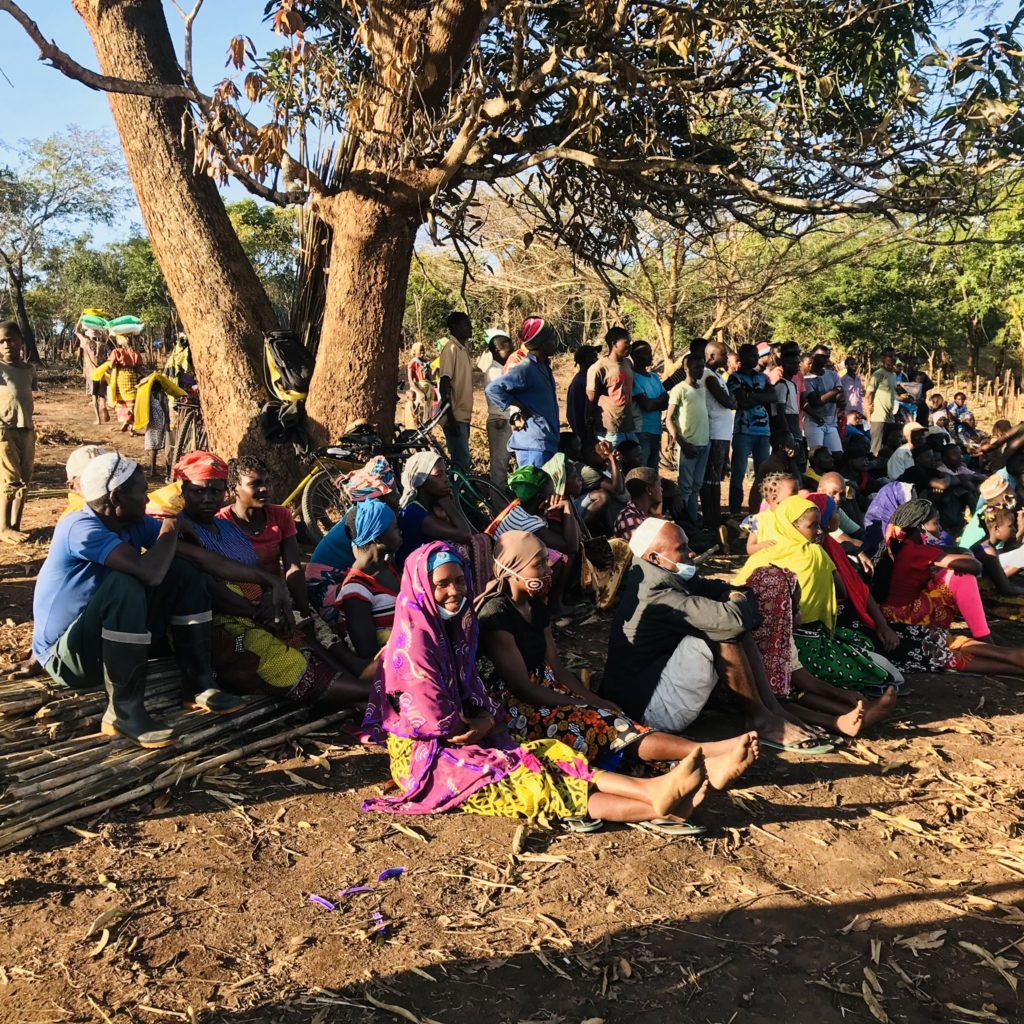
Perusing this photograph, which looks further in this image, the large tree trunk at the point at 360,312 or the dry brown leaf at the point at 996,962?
the large tree trunk at the point at 360,312

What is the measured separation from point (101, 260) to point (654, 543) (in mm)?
29909

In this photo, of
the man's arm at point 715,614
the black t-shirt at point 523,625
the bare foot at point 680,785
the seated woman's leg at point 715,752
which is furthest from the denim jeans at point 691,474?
the bare foot at point 680,785

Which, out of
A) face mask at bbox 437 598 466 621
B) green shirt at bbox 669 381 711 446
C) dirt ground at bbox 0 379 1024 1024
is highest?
green shirt at bbox 669 381 711 446

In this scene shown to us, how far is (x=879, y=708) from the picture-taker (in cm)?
471

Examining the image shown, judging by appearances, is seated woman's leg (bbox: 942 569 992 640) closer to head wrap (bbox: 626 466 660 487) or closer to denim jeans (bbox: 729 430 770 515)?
head wrap (bbox: 626 466 660 487)

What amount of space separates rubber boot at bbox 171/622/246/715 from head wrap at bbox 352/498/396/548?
89cm

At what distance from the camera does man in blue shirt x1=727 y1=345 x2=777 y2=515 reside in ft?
30.8

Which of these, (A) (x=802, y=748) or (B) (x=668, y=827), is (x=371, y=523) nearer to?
(B) (x=668, y=827)

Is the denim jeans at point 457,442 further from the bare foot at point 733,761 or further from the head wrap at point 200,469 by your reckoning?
the bare foot at point 733,761

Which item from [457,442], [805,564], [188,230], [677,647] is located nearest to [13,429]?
[188,230]

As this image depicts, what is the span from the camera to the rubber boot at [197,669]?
4277 millimetres

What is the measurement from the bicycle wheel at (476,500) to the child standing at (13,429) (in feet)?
11.1

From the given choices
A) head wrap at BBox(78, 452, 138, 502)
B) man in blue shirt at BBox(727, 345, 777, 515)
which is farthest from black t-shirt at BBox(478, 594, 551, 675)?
man in blue shirt at BBox(727, 345, 777, 515)

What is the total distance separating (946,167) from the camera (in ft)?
22.4
